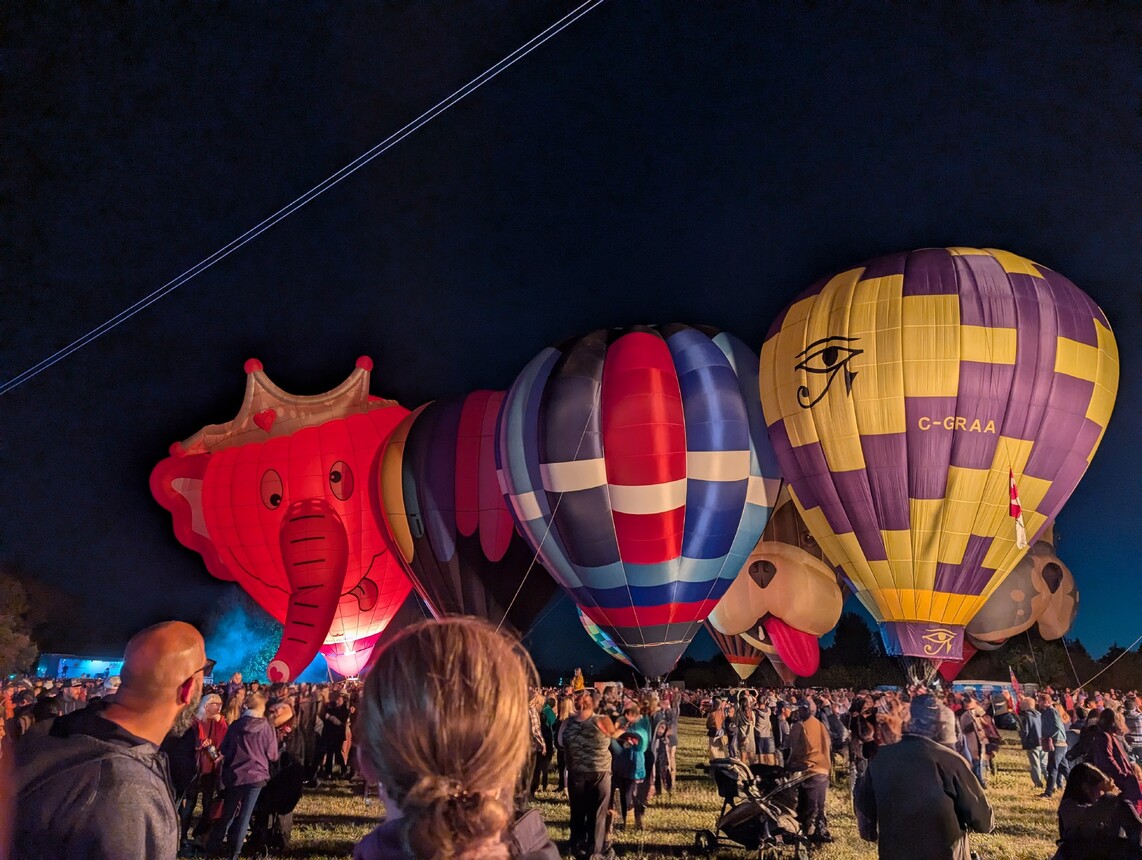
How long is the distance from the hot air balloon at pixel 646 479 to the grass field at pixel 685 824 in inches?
91.2

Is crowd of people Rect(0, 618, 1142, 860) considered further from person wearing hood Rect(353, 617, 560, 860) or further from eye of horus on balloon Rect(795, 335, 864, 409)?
eye of horus on balloon Rect(795, 335, 864, 409)

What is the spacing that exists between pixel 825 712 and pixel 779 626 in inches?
213

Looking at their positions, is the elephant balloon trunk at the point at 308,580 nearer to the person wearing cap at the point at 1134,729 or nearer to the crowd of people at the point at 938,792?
the crowd of people at the point at 938,792

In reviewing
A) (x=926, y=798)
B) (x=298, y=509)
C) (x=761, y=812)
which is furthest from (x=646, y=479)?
(x=926, y=798)

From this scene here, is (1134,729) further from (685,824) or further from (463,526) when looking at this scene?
(463,526)

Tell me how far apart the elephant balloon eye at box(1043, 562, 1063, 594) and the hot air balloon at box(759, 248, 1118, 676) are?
7612 mm

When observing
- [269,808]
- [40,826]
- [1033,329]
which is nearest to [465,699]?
[40,826]

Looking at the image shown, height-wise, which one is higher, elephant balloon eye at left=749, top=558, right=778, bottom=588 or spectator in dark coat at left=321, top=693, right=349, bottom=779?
elephant balloon eye at left=749, top=558, right=778, bottom=588

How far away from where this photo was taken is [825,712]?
36.7ft

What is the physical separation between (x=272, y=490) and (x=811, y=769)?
438 inches

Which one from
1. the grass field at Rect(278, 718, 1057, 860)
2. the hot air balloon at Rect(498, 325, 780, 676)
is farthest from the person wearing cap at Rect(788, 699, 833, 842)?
the hot air balloon at Rect(498, 325, 780, 676)

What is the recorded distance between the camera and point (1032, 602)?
53.0 ft

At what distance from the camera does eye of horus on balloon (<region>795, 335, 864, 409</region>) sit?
9867mm

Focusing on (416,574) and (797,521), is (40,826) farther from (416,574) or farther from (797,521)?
(797,521)
